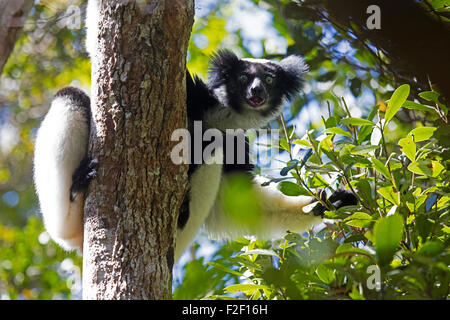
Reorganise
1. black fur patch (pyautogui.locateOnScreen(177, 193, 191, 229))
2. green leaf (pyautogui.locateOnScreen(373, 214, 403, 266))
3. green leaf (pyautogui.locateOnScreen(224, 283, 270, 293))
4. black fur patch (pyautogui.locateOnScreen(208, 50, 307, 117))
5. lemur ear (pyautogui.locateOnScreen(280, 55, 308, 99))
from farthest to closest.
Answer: lemur ear (pyautogui.locateOnScreen(280, 55, 308, 99)), black fur patch (pyautogui.locateOnScreen(208, 50, 307, 117)), black fur patch (pyautogui.locateOnScreen(177, 193, 191, 229)), green leaf (pyautogui.locateOnScreen(224, 283, 270, 293)), green leaf (pyautogui.locateOnScreen(373, 214, 403, 266))

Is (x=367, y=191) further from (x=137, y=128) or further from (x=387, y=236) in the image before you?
(x=137, y=128)

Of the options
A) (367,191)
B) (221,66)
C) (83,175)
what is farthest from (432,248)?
(221,66)

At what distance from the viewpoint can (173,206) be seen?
8.36 feet

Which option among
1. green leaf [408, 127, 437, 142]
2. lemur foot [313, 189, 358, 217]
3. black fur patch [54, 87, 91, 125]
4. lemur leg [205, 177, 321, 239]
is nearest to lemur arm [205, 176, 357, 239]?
lemur leg [205, 177, 321, 239]

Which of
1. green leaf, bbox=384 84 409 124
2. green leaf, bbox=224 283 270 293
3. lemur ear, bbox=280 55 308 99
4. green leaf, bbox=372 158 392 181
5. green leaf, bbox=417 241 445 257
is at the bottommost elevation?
green leaf, bbox=224 283 270 293

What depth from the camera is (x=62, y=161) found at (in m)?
3.04

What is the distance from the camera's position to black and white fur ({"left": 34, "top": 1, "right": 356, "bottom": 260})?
3.06 m

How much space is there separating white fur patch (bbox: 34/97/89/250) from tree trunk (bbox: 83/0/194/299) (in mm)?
456

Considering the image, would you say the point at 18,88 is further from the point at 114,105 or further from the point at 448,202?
the point at 448,202

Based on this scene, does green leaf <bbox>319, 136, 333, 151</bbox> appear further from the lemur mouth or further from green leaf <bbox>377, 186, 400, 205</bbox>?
the lemur mouth

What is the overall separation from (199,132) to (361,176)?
145 cm

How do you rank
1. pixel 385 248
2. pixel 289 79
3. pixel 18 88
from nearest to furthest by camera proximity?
pixel 385 248
pixel 289 79
pixel 18 88

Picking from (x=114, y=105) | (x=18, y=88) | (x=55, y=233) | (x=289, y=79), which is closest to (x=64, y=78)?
(x=18, y=88)

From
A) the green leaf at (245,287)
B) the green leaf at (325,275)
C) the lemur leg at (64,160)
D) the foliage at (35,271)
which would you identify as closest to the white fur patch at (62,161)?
the lemur leg at (64,160)
